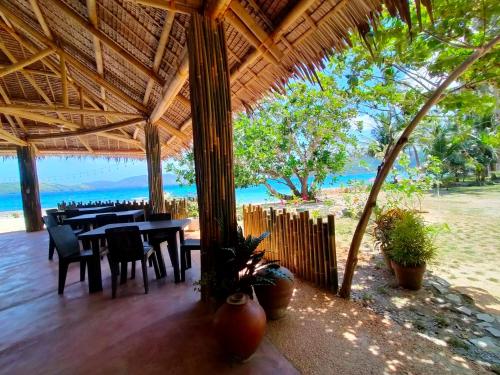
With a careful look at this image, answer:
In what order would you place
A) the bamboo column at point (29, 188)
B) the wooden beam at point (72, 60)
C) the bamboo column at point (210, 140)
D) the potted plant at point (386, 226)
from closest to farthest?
the bamboo column at point (210, 140), the potted plant at point (386, 226), the wooden beam at point (72, 60), the bamboo column at point (29, 188)

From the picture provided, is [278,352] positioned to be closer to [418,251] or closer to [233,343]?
[233,343]

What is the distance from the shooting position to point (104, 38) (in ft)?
12.1

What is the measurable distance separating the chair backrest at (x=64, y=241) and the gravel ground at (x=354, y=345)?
256 cm

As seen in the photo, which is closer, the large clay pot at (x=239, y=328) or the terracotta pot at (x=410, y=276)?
the large clay pot at (x=239, y=328)

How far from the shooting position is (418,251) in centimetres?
315

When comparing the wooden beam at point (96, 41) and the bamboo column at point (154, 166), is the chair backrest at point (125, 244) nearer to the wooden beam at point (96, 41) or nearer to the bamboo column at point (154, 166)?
the wooden beam at point (96, 41)

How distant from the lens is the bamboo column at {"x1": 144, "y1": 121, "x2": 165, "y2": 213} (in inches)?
240

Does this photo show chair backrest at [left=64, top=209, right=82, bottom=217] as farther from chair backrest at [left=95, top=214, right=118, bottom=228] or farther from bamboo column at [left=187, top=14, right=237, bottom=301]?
bamboo column at [left=187, top=14, right=237, bottom=301]

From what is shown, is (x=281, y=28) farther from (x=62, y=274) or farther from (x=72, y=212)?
(x=72, y=212)

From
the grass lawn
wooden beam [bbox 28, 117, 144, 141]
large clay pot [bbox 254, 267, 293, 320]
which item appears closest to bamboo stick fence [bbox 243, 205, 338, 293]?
large clay pot [bbox 254, 267, 293, 320]

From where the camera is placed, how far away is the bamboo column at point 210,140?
2441 millimetres

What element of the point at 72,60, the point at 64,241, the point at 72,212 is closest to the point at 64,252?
the point at 64,241

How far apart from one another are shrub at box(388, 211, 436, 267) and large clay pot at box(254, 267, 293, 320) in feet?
5.82

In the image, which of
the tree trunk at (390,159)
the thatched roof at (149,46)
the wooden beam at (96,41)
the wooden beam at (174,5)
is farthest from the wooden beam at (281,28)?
the wooden beam at (96,41)
